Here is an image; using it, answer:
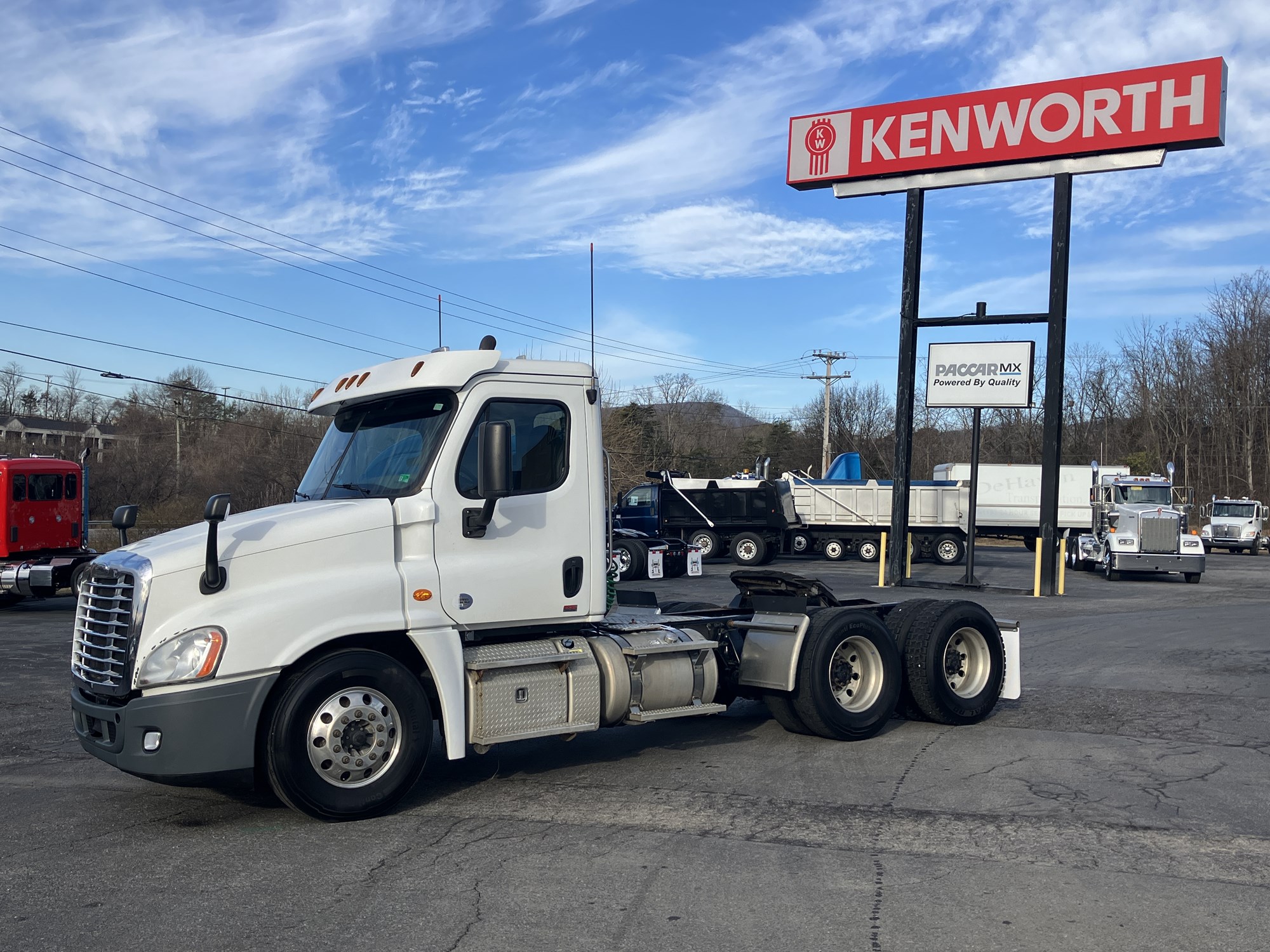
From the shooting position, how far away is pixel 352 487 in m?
6.64

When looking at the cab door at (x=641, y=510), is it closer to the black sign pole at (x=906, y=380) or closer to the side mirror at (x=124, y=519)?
the black sign pole at (x=906, y=380)

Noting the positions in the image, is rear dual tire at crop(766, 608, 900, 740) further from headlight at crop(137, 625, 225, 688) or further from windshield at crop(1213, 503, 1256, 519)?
windshield at crop(1213, 503, 1256, 519)

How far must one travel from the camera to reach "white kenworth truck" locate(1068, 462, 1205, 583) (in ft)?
90.8

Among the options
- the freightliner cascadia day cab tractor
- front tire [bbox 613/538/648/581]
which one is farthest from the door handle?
front tire [bbox 613/538/648/581]

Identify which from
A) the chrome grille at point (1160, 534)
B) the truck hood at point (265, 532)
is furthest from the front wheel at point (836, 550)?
the truck hood at point (265, 532)

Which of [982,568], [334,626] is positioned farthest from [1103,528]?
[334,626]

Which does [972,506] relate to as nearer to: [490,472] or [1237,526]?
[490,472]

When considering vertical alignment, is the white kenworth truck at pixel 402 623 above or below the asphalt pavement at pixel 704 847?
above

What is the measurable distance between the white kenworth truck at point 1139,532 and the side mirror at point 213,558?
27023 millimetres

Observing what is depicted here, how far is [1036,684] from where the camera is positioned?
1109 centimetres

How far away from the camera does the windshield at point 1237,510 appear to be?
46531 mm

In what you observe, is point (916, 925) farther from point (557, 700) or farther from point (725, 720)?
point (725, 720)

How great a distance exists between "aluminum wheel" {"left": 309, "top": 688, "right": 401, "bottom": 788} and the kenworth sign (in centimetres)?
1982

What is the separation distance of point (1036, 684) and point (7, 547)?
1727 cm
